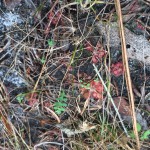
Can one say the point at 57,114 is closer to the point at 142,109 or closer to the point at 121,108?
the point at 121,108

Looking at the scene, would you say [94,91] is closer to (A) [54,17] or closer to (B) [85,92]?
(B) [85,92]

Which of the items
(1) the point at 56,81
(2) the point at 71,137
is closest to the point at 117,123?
(2) the point at 71,137

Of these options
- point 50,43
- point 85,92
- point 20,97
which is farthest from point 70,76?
point 20,97

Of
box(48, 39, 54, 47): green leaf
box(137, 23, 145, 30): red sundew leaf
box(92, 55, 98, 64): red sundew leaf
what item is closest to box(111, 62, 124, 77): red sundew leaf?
box(92, 55, 98, 64): red sundew leaf

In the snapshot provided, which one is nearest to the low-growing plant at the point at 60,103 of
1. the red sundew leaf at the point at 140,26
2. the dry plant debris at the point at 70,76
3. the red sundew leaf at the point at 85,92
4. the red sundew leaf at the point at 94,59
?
the dry plant debris at the point at 70,76

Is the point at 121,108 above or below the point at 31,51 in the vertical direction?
below

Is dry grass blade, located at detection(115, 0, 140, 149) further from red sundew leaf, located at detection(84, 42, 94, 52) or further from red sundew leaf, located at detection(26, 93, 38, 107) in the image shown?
red sundew leaf, located at detection(26, 93, 38, 107)
